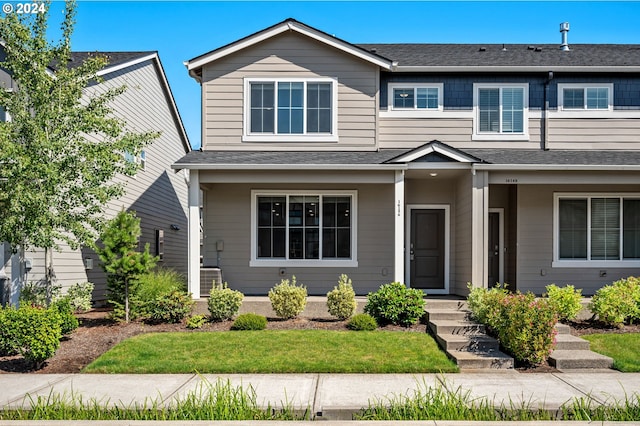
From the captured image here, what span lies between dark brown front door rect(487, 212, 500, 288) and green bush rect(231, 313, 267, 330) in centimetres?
653

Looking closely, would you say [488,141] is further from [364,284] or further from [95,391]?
[95,391]

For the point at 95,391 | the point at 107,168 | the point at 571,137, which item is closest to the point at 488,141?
the point at 571,137

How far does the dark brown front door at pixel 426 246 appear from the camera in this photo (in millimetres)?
14133

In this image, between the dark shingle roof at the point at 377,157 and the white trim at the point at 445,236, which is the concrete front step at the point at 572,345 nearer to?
the dark shingle roof at the point at 377,157

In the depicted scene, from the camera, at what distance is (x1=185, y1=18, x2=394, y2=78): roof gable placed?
13.3 meters

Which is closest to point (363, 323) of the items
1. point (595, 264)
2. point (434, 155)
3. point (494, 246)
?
point (434, 155)

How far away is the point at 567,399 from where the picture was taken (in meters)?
6.80

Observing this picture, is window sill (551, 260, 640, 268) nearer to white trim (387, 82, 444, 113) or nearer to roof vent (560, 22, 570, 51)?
white trim (387, 82, 444, 113)

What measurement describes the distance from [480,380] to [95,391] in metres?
4.89

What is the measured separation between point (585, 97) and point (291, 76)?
7.02 m

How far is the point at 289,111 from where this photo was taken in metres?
13.6

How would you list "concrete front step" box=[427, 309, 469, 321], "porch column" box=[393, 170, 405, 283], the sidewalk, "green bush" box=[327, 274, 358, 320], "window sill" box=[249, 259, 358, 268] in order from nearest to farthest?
the sidewalk, "concrete front step" box=[427, 309, 469, 321], "green bush" box=[327, 274, 358, 320], "porch column" box=[393, 170, 405, 283], "window sill" box=[249, 259, 358, 268]

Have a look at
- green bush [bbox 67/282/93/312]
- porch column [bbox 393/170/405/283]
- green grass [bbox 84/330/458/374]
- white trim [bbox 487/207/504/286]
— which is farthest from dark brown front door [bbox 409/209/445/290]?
green bush [bbox 67/282/93/312]

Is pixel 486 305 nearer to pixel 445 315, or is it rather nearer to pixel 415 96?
pixel 445 315
